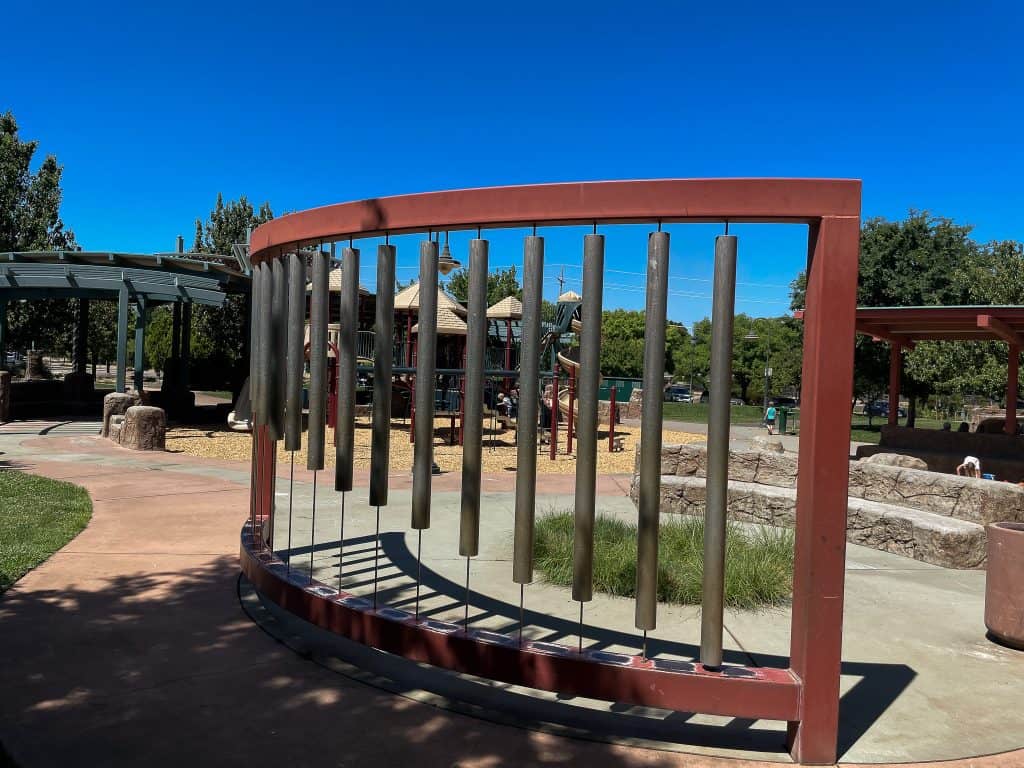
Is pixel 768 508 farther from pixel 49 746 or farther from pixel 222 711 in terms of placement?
pixel 49 746

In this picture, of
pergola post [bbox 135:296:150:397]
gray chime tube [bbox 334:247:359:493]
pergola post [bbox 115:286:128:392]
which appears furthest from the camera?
pergola post [bbox 135:296:150:397]

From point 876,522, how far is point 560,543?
3.55 meters

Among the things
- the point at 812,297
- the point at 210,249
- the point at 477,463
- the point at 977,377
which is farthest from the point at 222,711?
the point at 210,249

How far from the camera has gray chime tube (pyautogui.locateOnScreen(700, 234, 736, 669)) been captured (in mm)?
3318

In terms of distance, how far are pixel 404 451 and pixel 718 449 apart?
40.2 feet

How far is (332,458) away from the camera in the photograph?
14.1m

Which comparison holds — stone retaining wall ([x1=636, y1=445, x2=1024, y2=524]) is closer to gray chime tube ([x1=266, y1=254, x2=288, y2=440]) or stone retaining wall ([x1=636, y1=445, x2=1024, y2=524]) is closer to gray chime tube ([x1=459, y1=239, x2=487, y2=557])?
gray chime tube ([x1=459, y1=239, x2=487, y2=557])

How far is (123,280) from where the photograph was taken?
1767cm

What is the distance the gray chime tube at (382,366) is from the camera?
4.05 m

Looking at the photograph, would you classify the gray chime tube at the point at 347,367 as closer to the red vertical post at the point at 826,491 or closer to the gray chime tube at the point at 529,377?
the gray chime tube at the point at 529,377

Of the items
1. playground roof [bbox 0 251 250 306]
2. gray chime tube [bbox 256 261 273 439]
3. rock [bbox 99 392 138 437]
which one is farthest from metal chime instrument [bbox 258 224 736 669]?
playground roof [bbox 0 251 250 306]

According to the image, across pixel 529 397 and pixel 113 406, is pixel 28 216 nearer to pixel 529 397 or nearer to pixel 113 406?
pixel 113 406

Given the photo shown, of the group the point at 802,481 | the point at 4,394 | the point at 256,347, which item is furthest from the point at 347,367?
the point at 4,394

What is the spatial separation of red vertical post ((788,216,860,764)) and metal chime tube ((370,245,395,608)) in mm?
2037
